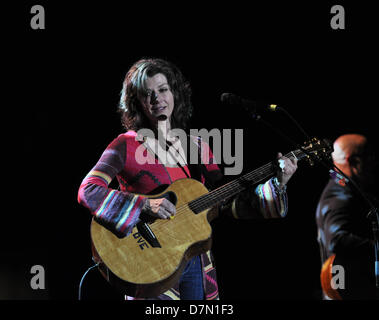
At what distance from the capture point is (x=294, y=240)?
14.9 ft

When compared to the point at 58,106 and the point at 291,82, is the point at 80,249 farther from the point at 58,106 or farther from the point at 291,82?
the point at 291,82

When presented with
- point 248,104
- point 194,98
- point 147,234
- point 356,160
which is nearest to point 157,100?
point 248,104

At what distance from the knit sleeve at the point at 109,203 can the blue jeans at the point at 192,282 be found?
37 cm

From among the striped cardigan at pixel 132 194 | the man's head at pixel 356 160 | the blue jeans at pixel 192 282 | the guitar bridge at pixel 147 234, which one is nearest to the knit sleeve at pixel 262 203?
the striped cardigan at pixel 132 194

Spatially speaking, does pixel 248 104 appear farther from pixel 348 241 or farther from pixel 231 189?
pixel 348 241

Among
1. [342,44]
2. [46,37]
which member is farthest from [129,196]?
[342,44]

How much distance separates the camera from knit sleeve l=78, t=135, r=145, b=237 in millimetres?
2135

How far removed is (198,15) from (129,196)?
2.29 metres

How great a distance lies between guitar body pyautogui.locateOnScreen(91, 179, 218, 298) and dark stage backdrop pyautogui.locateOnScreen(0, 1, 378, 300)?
5.22ft

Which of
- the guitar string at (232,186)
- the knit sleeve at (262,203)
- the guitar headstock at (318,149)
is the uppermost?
the guitar headstock at (318,149)

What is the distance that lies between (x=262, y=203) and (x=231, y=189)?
19 cm

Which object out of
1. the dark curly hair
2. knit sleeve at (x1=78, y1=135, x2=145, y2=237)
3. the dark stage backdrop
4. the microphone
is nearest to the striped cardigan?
knit sleeve at (x1=78, y1=135, x2=145, y2=237)

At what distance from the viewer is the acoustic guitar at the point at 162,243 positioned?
205 cm

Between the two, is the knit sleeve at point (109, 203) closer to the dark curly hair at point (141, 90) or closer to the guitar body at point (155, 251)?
the guitar body at point (155, 251)
